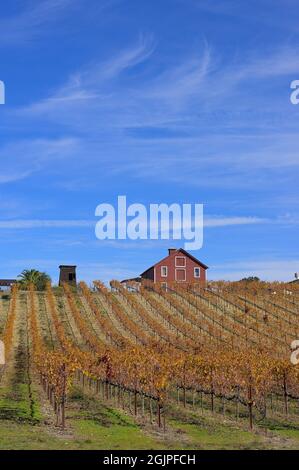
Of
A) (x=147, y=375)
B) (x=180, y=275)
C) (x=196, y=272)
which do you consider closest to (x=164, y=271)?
(x=180, y=275)

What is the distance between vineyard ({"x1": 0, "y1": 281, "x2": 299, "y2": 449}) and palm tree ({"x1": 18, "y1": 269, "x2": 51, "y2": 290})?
462 inches

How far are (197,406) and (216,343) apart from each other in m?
25.0

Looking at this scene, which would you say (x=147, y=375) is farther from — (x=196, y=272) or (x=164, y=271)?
(x=196, y=272)

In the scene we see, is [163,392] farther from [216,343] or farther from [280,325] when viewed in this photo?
[280,325]

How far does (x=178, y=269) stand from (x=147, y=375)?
226ft

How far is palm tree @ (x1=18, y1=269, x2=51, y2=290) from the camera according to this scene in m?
95.5

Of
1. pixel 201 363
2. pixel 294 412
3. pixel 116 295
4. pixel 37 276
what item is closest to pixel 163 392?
pixel 201 363

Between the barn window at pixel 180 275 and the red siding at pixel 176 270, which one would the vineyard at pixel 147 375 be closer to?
the red siding at pixel 176 270

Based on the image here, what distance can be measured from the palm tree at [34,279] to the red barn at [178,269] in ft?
58.7

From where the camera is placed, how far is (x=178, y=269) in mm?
101500

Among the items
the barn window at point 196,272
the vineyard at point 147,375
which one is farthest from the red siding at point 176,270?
the vineyard at point 147,375

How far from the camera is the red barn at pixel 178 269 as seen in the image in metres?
101
